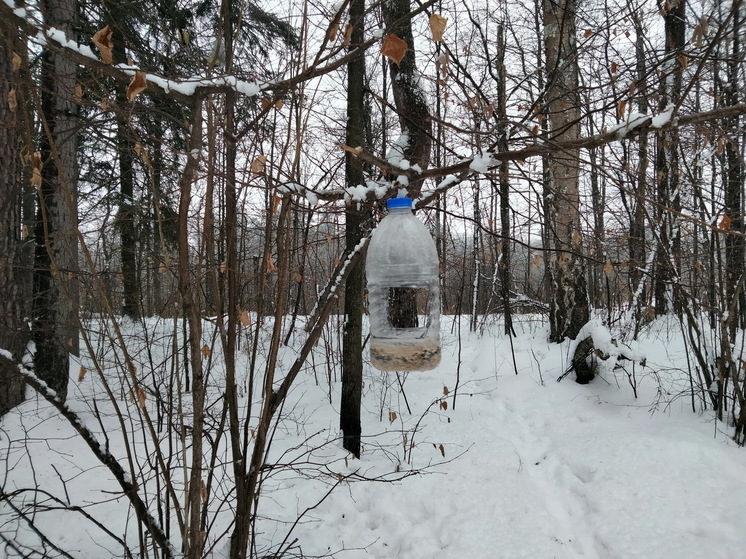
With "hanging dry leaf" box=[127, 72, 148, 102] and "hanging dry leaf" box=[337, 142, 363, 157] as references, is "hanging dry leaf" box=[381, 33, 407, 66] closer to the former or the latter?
"hanging dry leaf" box=[337, 142, 363, 157]

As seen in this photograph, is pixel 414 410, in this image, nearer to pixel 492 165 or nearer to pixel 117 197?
pixel 492 165

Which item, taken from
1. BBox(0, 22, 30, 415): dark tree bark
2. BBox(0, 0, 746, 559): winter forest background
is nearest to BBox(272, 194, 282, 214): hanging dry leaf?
BBox(0, 0, 746, 559): winter forest background

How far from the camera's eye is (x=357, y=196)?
1637mm

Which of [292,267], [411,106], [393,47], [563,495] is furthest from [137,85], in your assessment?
[563,495]

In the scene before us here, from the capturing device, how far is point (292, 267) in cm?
362

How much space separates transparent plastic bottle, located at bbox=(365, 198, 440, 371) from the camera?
1.69m

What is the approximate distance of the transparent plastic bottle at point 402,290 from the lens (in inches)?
66.5

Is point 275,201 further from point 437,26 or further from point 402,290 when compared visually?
point 437,26

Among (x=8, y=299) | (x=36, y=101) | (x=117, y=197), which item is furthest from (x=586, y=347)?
(x=117, y=197)

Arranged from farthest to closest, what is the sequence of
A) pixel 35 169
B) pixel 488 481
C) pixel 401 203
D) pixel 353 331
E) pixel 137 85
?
1. pixel 353 331
2. pixel 488 481
3. pixel 35 169
4. pixel 401 203
5. pixel 137 85

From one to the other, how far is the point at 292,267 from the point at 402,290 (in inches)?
71.7

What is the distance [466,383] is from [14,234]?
501cm

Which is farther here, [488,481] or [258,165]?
[488,481]

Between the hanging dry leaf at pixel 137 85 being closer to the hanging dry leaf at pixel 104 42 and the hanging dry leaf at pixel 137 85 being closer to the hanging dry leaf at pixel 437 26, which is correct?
the hanging dry leaf at pixel 104 42
